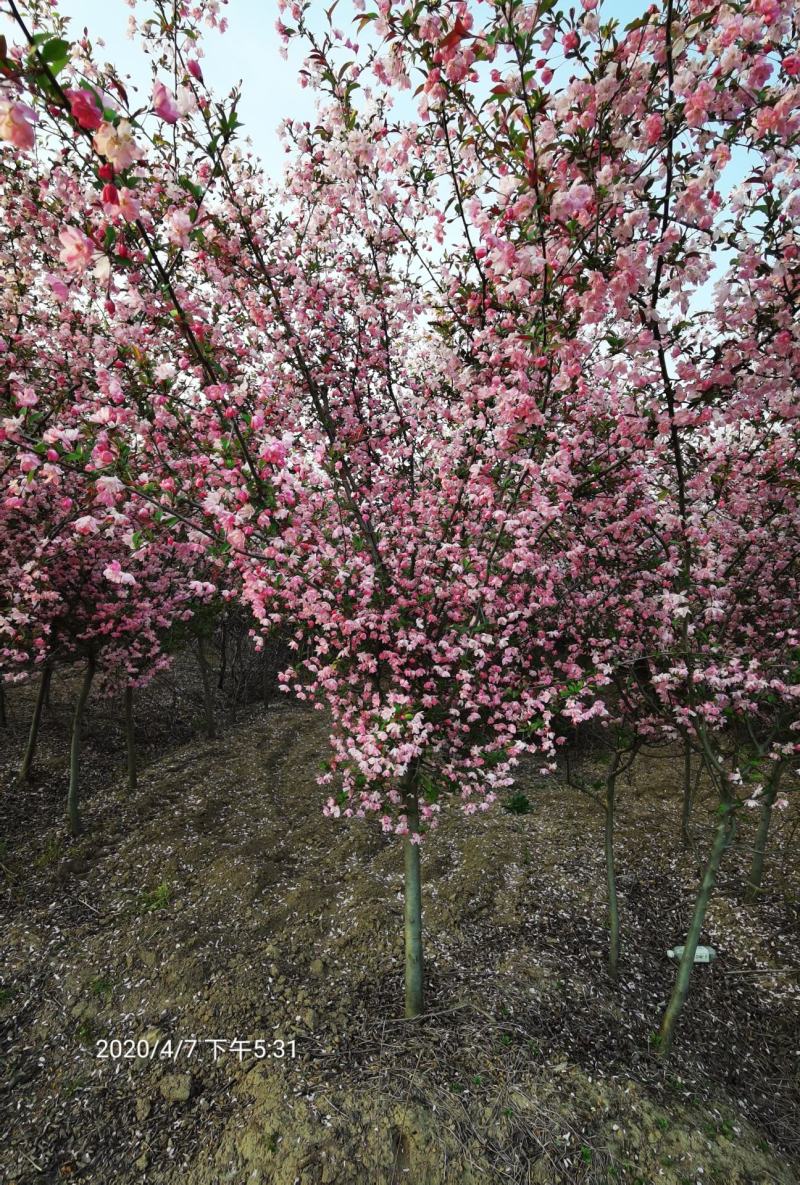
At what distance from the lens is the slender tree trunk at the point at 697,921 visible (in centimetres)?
425

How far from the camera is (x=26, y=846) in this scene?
7.75 m

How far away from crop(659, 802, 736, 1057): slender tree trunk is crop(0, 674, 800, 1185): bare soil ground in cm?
21

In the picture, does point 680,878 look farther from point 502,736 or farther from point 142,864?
point 142,864

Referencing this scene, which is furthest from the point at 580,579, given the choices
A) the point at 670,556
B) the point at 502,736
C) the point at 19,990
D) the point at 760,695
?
the point at 19,990

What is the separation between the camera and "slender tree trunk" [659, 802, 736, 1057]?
14.0 ft

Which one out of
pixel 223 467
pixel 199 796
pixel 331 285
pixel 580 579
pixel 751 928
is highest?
pixel 331 285

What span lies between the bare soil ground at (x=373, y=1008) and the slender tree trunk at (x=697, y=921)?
21cm

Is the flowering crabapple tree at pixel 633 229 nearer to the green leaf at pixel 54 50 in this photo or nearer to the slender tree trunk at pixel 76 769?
the green leaf at pixel 54 50

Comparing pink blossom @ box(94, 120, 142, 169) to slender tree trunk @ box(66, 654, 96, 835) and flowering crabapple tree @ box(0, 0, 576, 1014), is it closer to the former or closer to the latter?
flowering crabapple tree @ box(0, 0, 576, 1014)

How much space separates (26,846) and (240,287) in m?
8.30

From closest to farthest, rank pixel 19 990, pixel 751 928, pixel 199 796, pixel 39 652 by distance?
pixel 19 990 → pixel 751 928 → pixel 39 652 → pixel 199 796

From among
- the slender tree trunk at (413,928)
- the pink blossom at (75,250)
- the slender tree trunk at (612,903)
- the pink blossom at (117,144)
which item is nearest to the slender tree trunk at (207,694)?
the slender tree trunk at (413,928)

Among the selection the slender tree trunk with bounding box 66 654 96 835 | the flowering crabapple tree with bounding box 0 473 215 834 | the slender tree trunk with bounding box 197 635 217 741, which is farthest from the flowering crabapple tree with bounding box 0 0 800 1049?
the slender tree trunk with bounding box 197 635 217 741

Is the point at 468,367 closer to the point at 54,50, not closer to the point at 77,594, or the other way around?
the point at 54,50
